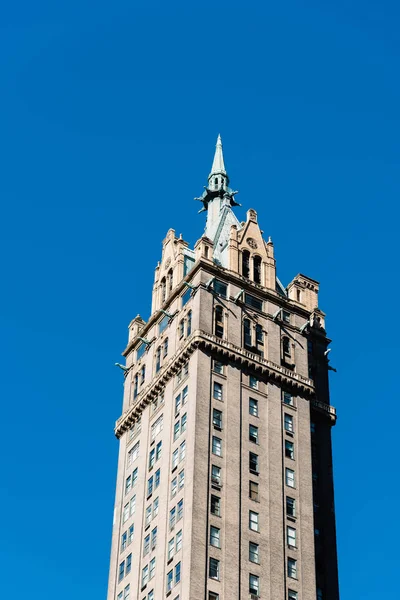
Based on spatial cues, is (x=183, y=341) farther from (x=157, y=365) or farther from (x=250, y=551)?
(x=250, y=551)

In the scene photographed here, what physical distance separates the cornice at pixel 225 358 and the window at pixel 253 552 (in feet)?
65.1

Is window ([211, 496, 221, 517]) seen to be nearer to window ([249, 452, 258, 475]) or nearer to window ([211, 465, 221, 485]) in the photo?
window ([211, 465, 221, 485])

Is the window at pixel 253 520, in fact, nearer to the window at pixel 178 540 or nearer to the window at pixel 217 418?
the window at pixel 178 540

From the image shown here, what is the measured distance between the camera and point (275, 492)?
11850cm

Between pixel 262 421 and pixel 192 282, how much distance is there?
17708 mm

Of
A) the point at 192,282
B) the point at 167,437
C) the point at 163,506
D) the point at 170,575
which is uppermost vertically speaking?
the point at 192,282

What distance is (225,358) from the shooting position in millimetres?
125875

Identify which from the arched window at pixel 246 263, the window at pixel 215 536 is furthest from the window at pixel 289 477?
the arched window at pixel 246 263

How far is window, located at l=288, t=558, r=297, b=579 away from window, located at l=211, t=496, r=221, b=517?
793cm

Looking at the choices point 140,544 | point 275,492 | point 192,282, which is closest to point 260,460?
point 275,492

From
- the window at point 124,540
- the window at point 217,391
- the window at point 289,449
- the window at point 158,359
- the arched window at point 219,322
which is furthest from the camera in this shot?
the window at point 158,359

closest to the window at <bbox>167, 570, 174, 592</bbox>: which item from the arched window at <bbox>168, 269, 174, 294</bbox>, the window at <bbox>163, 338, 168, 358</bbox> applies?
the window at <bbox>163, 338, 168, 358</bbox>

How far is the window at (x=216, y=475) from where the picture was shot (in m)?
116

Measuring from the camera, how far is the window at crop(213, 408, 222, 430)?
4722 inches
